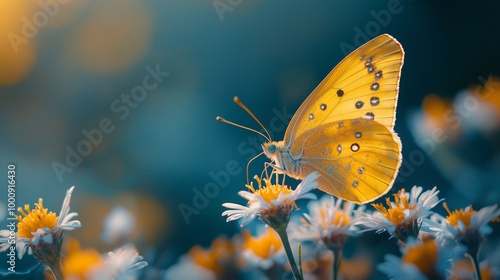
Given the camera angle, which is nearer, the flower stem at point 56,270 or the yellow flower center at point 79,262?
the flower stem at point 56,270

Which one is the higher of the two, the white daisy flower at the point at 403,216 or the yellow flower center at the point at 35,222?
the yellow flower center at the point at 35,222

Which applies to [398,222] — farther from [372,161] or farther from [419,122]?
[419,122]

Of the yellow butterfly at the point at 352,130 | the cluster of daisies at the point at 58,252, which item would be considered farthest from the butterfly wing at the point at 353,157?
the cluster of daisies at the point at 58,252

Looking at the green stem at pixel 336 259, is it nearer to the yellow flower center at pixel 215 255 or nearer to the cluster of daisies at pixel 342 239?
the cluster of daisies at pixel 342 239

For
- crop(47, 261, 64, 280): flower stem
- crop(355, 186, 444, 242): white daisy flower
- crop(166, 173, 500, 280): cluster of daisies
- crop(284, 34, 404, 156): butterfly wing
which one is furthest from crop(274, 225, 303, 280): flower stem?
crop(47, 261, 64, 280): flower stem

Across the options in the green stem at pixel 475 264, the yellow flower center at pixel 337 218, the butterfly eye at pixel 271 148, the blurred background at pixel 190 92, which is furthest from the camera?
the blurred background at pixel 190 92

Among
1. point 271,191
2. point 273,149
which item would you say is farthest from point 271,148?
point 271,191
